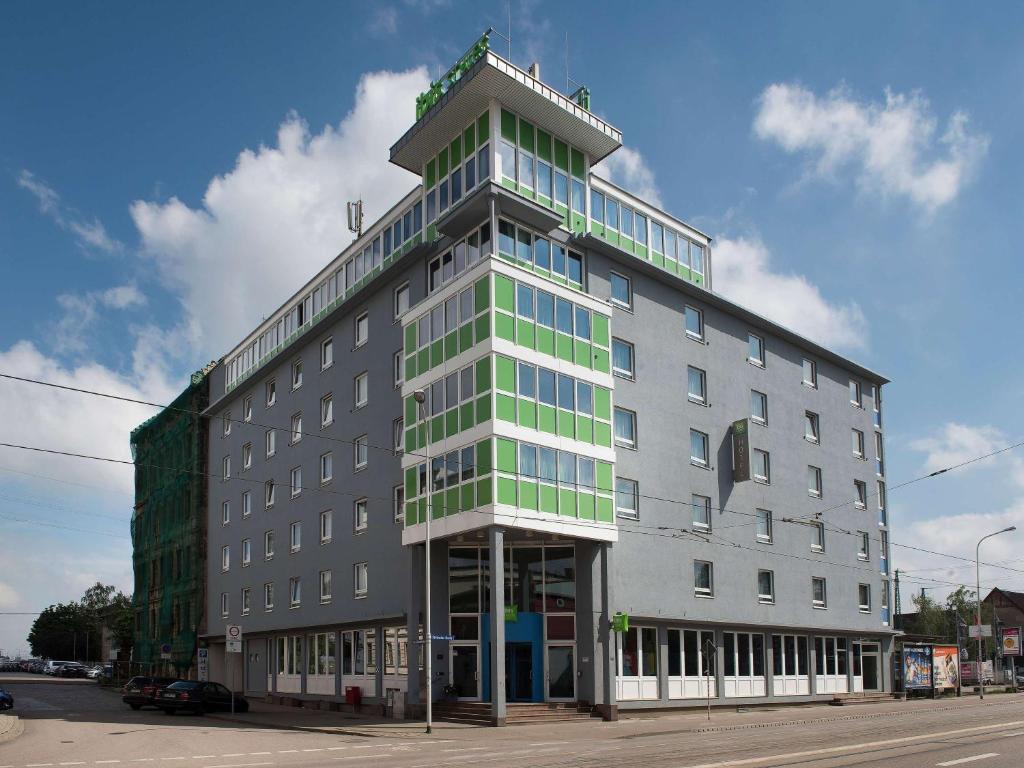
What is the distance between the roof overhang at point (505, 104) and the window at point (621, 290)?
15.1ft

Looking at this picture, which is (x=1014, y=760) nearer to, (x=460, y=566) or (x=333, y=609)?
(x=460, y=566)

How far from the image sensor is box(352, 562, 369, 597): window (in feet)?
130

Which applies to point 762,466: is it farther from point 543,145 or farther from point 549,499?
point 543,145

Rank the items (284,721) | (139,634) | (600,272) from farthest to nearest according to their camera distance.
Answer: (139,634), (600,272), (284,721)

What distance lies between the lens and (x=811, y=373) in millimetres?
48812

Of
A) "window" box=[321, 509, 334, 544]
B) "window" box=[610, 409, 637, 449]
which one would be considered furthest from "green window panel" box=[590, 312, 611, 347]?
"window" box=[321, 509, 334, 544]

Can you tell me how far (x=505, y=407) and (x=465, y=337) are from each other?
297cm

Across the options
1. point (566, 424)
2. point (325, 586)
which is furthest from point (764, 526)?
point (325, 586)

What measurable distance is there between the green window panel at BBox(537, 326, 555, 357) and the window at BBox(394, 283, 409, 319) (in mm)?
7367

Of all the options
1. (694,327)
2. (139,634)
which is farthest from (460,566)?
(139,634)

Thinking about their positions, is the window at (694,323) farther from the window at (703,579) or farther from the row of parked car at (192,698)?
the row of parked car at (192,698)

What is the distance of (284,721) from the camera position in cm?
3391

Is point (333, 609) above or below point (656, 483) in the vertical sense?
below

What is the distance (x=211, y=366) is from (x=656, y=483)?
33.9 meters
